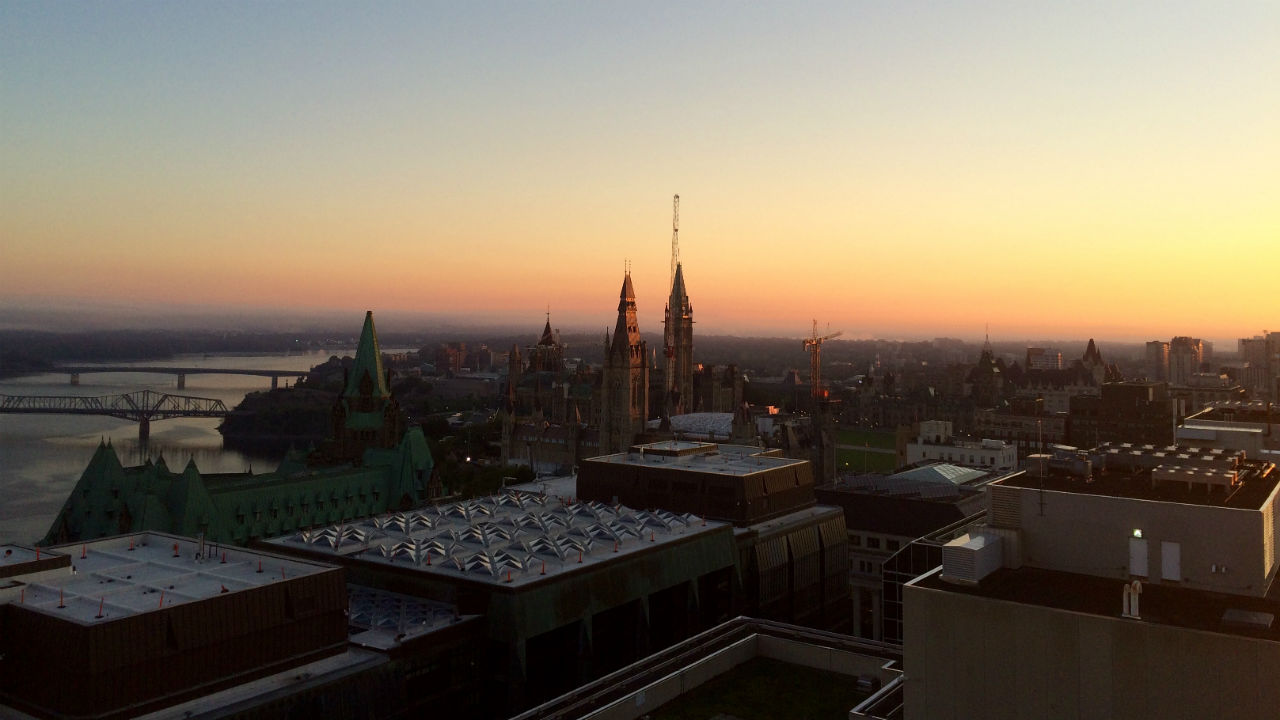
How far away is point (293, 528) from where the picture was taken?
208ft

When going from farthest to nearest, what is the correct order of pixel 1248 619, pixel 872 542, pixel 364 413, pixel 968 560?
pixel 364 413 < pixel 872 542 < pixel 968 560 < pixel 1248 619

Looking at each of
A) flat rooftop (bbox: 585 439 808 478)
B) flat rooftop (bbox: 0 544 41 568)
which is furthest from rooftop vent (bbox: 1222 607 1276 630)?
flat rooftop (bbox: 585 439 808 478)

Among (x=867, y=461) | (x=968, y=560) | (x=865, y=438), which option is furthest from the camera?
(x=865, y=438)

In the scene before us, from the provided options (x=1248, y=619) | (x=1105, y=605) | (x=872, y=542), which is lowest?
(x=872, y=542)

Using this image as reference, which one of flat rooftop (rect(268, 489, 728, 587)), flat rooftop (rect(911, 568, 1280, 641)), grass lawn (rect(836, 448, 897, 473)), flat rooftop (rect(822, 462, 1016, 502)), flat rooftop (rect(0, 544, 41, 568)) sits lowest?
grass lawn (rect(836, 448, 897, 473))

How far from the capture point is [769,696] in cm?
3569

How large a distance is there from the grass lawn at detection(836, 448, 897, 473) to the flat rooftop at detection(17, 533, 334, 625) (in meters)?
87.4

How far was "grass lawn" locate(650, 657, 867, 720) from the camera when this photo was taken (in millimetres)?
33875

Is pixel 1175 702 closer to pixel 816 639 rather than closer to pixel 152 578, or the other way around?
pixel 816 639

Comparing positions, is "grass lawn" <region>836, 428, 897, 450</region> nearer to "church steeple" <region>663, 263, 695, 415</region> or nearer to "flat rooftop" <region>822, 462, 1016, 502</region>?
"church steeple" <region>663, 263, 695, 415</region>

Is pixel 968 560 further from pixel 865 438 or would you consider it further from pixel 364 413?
pixel 865 438

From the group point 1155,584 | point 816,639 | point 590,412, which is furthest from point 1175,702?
point 590,412

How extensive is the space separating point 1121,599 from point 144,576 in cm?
3016

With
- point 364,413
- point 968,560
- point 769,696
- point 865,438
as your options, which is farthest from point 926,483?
point 865,438
